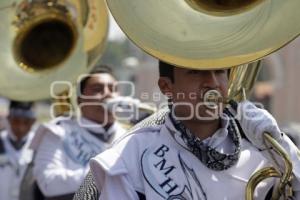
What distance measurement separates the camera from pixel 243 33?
2357 mm

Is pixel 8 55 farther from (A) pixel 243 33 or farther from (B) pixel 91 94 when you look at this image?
(A) pixel 243 33

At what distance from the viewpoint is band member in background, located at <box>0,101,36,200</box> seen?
5336 mm

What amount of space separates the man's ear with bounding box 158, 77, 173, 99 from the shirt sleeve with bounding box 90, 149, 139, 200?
0.94ft

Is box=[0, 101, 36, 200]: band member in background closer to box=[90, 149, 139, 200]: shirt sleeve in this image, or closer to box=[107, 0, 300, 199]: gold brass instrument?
box=[90, 149, 139, 200]: shirt sleeve

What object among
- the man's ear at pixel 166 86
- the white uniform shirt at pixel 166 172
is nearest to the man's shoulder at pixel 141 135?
the white uniform shirt at pixel 166 172

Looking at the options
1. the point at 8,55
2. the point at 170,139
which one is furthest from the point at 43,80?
the point at 170,139

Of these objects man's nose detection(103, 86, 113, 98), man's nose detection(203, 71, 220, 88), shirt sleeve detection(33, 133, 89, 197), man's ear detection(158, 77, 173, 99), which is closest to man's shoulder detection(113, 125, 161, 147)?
man's ear detection(158, 77, 173, 99)

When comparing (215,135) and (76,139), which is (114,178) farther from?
(76,139)

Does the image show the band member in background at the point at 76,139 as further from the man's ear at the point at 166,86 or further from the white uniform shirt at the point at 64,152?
the man's ear at the point at 166,86

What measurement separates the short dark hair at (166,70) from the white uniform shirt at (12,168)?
2.80 metres

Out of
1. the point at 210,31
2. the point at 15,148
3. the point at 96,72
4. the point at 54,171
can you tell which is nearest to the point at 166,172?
the point at 210,31

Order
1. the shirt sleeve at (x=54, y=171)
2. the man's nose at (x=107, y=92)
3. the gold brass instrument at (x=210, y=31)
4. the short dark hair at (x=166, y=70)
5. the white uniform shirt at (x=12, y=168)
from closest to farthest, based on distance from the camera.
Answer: the gold brass instrument at (x=210, y=31) < the short dark hair at (x=166, y=70) < the shirt sleeve at (x=54, y=171) < the man's nose at (x=107, y=92) < the white uniform shirt at (x=12, y=168)

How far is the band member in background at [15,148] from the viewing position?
5.34 metres

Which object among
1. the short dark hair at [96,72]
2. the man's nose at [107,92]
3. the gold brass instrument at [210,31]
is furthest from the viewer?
the short dark hair at [96,72]
